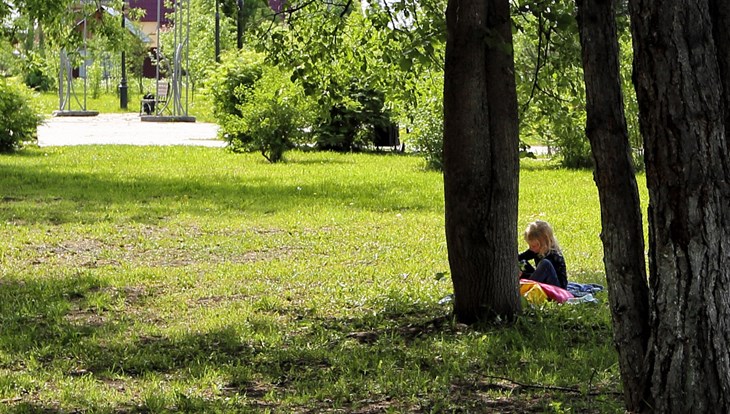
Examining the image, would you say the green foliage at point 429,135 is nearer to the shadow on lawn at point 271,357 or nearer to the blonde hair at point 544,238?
the blonde hair at point 544,238

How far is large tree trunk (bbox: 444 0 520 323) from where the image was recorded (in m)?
6.72

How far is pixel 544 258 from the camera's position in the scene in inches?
330

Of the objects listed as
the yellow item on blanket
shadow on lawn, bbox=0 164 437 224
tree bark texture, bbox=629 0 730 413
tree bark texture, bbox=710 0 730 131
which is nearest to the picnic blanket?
the yellow item on blanket

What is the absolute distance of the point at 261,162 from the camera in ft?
65.6

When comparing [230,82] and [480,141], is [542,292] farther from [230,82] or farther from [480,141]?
[230,82]

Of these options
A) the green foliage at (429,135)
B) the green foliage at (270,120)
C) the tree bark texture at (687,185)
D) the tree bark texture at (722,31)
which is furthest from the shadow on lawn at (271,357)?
the green foliage at (270,120)

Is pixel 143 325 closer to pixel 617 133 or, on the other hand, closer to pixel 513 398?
pixel 513 398

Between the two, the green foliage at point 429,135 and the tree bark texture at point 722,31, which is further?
the green foliage at point 429,135

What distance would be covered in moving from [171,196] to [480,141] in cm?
872

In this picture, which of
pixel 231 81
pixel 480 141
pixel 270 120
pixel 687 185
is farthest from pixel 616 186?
pixel 231 81

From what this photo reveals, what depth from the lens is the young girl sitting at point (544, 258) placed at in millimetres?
8336

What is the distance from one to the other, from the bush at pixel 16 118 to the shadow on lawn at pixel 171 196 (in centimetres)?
360

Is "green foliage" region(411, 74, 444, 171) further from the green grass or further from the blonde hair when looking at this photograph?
the blonde hair

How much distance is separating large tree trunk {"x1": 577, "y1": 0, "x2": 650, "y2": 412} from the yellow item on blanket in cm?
342
